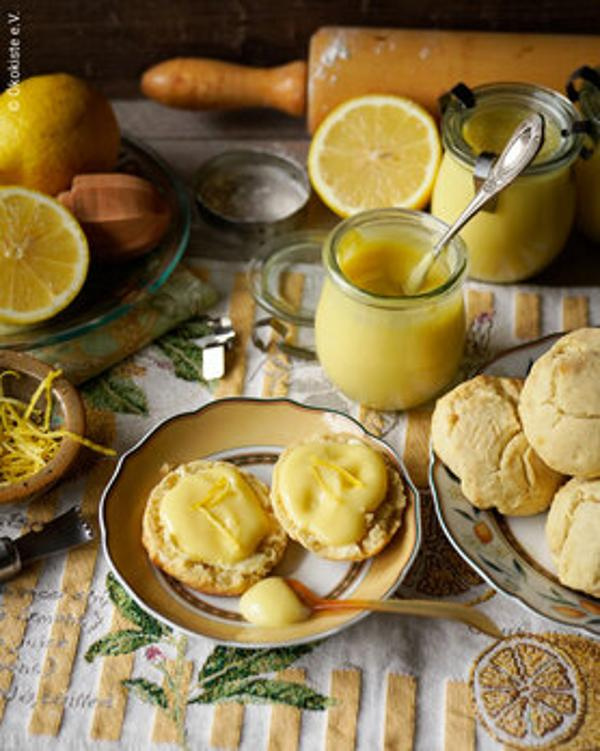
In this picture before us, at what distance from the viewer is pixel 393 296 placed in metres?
1.39

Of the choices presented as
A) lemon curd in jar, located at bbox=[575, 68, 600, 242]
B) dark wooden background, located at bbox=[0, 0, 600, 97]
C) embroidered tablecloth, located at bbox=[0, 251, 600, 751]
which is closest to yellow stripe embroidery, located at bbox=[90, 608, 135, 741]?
embroidered tablecloth, located at bbox=[0, 251, 600, 751]

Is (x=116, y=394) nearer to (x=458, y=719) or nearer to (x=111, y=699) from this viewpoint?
(x=111, y=699)

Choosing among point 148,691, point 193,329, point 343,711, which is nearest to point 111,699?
point 148,691

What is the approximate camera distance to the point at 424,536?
1.40 meters

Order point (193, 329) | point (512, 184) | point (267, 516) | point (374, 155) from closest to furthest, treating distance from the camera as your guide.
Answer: point (267, 516) → point (512, 184) → point (193, 329) → point (374, 155)

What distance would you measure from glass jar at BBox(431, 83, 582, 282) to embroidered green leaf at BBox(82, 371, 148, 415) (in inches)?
21.3

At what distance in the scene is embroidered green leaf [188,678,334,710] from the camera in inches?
49.0

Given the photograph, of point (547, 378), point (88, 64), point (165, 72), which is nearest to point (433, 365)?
point (547, 378)

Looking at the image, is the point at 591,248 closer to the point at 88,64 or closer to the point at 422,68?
the point at 422,68

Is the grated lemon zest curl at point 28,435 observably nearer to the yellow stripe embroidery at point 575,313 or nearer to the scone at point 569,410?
the scone at point 569,410

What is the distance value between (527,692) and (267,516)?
0.37 m

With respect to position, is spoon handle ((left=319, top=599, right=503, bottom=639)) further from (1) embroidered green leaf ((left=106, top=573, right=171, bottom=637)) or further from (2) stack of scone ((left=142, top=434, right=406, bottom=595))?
(1) embroidered green leaf ((left=106, top=573, right=171, bottom=637))

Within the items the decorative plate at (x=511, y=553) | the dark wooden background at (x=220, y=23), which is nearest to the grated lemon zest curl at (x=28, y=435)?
the decorative plate at (x=511, y=553)

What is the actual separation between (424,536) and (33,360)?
1.88 feet
